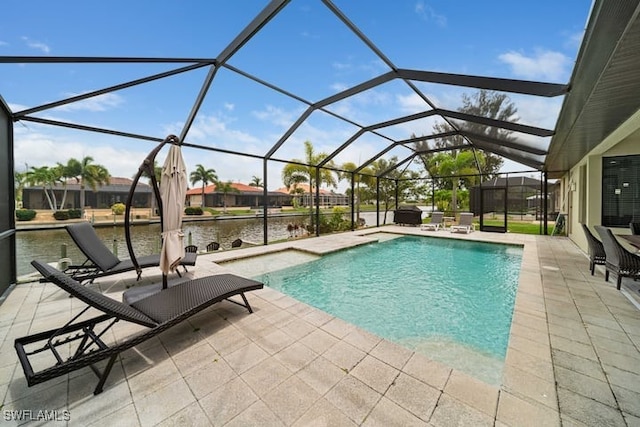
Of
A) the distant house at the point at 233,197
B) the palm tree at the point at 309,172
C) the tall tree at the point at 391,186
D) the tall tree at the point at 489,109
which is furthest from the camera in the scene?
the distant house at the point at 233,197

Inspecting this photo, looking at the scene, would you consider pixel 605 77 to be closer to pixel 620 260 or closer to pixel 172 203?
pixel 620 260

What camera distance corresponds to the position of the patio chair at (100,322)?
1.98 metres

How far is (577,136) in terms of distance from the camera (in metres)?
5.57

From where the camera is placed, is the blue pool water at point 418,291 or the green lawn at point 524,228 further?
the green lawn at point 524,228

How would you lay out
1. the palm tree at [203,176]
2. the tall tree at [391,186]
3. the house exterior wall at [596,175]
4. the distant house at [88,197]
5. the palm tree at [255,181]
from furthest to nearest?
the palm tree at [255,181] → the palm tree at [203,176] → the distant house at [88,197] → the tall tree at [391,186] → the house exterior wall at [596,175]

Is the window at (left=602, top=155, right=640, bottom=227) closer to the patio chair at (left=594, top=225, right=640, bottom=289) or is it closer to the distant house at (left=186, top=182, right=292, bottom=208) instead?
the patio chair at (left=594, top=225, right=640, bottom=289)

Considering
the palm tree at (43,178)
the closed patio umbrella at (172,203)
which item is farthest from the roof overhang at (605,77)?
the palm tree at (43,178)

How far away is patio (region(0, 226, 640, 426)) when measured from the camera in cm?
177

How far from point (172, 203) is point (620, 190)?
10.2 meters

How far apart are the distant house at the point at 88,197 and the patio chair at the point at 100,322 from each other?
103 ft

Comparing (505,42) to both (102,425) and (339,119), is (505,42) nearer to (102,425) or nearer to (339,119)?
(339,119)

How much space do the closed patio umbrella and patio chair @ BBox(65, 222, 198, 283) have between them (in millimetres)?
1204

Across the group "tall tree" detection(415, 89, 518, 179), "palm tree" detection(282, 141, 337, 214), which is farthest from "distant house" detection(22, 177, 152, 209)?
"tall tree" detection(415, 89, 518, 179)

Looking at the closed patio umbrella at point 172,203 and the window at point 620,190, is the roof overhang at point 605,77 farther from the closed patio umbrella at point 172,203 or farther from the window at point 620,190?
the closed patio umbrella at point 172,203
